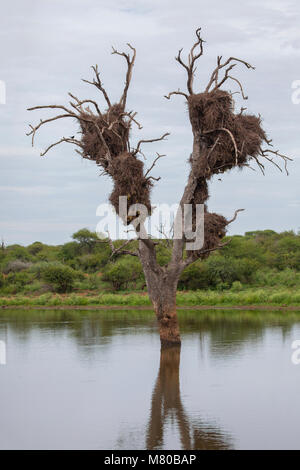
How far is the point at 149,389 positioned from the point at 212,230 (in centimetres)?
484

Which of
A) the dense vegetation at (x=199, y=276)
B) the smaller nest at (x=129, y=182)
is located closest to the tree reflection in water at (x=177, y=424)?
the smaller nest at (x=129, y=182)

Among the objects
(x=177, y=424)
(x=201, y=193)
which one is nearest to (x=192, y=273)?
(x=201, y=193)

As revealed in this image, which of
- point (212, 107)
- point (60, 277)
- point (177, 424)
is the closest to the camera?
point (177, 424)

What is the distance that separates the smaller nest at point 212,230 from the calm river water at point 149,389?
2514 millimetres

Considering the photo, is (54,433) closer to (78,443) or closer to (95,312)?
(78,443)

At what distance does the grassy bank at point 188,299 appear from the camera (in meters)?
26.6

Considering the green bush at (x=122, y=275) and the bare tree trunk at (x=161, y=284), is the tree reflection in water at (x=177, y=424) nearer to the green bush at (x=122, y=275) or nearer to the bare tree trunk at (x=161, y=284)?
the bare tree trunk at (x=161, y=284)

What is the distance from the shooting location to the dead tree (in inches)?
565

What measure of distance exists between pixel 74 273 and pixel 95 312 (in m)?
6.85

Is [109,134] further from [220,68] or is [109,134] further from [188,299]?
[188,299]

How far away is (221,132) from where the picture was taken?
571 inches

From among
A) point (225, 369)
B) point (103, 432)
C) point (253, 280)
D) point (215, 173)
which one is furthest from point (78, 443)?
point (253, 280)

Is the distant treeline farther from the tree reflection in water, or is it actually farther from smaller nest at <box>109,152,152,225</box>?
the tree reflection in water

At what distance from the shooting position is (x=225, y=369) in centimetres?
1282
